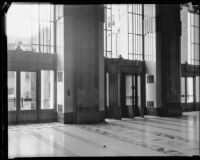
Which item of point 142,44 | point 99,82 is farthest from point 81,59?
point 142,44

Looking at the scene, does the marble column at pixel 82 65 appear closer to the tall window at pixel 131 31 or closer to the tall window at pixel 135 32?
the tall window at pixel 131 31

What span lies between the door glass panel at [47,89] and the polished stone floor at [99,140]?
38.9 inches

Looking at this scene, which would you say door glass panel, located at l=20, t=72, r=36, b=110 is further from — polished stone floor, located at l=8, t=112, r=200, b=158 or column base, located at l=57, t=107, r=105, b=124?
column base, located at l=57, t=107, r=105, b=124

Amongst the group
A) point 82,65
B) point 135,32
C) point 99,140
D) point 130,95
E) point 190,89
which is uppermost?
point 135,32

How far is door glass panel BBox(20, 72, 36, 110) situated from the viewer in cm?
999

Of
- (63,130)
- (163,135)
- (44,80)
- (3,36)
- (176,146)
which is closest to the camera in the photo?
(3,36)

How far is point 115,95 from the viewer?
11445 mm

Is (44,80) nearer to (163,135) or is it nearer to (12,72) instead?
(12,72)

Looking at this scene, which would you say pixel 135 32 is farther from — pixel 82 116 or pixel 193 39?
pixel 82 116

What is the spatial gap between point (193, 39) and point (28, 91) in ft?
35.0

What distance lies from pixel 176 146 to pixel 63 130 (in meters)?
3.89

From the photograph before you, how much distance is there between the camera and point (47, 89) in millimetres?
10578

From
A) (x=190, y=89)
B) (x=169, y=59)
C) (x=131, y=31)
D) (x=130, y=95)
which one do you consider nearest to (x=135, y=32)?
(x=131, y=31)

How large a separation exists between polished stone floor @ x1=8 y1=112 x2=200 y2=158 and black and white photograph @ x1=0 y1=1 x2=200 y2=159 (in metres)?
0.03
